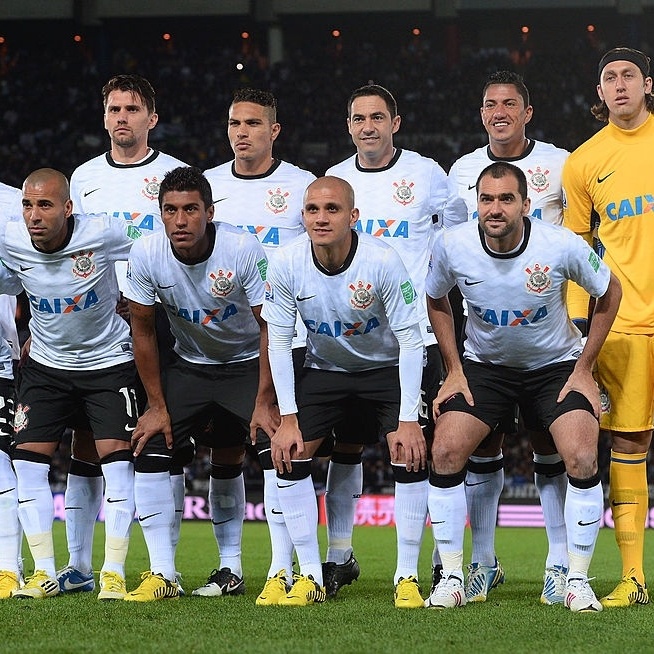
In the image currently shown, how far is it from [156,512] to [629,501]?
2507 mm

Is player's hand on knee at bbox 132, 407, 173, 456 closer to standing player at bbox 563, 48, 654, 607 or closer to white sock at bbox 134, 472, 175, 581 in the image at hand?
white sock at bbox 134, 472, 175, 581

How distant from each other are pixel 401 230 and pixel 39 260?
2038 millimetres

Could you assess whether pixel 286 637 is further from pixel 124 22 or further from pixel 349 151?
pixel 124 22

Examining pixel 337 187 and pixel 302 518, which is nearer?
pixel 337 187

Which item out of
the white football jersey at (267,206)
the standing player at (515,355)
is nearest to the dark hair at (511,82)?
the standing player at (515,355)

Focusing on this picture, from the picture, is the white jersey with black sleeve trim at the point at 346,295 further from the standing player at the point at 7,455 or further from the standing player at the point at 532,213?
the standing player at the point at 7,455

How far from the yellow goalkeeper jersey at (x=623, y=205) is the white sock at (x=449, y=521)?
3.98 ft

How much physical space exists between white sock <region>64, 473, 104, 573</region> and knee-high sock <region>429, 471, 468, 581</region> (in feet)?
7.01

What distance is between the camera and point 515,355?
18.8 ft

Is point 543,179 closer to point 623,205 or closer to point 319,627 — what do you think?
point 623,205

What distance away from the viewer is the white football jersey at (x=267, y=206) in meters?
6.50

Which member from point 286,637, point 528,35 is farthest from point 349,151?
point 286,637

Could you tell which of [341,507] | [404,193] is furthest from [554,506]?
[404,193]

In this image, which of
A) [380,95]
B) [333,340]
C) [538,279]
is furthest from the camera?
[380,95]
